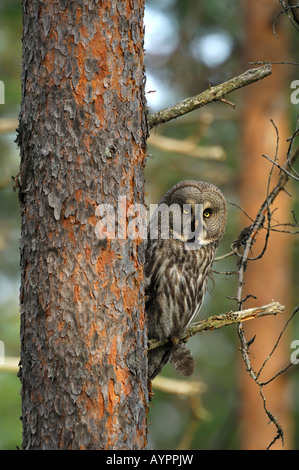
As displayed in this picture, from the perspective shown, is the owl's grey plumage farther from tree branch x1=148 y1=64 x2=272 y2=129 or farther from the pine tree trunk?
the pine tree trunk

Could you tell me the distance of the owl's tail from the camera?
13.6 feet

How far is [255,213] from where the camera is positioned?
7.29 m

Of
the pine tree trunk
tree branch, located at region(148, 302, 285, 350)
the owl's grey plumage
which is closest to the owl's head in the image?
the owl's grey plumage

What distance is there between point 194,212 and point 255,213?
3.09 m

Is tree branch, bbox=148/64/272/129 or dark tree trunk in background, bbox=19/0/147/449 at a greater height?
tree branch, bbox=148/64/272/129

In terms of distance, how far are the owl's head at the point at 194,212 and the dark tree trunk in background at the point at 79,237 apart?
1389mm

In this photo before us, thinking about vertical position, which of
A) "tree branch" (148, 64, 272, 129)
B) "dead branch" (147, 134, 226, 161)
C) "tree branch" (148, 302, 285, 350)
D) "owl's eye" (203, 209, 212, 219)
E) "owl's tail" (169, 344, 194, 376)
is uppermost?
Result: "dead branch" (147, 134, 226, 161)

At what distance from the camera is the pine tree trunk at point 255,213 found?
23.2 ft

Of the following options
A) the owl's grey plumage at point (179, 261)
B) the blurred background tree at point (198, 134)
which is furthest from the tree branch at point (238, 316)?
the blurred background tree at point (198, 134)

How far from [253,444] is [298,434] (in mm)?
3285

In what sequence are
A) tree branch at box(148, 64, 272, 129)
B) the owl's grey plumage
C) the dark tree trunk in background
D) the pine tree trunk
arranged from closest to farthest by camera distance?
the dark tree trunk in background, tree branch at box(148, 64, 272, 129), the owl's grey plumage, the pine tree trunk

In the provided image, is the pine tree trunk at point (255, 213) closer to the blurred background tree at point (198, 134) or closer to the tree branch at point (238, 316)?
the blurred background tree at point (198, 134)

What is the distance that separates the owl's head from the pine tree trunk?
9.01ft

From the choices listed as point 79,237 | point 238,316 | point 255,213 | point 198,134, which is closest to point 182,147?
point 198,134
